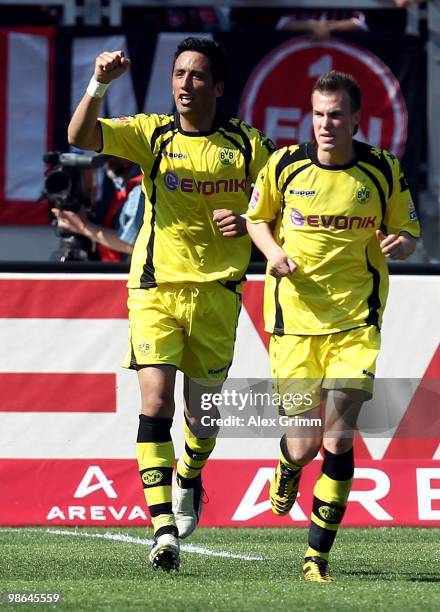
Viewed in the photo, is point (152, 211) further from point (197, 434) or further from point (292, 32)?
point (292, 32)

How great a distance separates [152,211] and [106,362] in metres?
2.00

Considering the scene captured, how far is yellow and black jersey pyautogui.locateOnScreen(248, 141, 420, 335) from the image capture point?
624 cm

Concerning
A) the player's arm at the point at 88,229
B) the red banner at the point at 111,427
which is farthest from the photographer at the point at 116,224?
the red banner at the point at 111,427

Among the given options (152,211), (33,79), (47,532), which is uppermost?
(33,79)

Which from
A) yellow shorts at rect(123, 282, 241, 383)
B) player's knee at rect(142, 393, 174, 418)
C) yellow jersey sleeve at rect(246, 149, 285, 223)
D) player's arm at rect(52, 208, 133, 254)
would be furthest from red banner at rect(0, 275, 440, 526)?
yellow jersey sleeve at rect(246, 149, 285, 223)

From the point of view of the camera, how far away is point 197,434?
7203mm

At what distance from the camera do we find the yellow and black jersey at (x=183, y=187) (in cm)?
664

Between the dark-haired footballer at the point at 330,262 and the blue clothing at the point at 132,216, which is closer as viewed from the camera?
the dark-haired footballer at the point at 330,262

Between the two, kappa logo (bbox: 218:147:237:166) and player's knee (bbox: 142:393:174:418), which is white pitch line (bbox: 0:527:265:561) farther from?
kappa logo (bbox: 218:147:237:166)

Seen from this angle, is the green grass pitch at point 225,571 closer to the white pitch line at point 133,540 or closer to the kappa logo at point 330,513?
the white pitch line at point 133,540

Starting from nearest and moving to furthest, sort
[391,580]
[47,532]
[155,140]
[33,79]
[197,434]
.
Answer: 1. [391,580]
2. [155,140]
3. [197,434]
4. [47,532]
5. [33,79]

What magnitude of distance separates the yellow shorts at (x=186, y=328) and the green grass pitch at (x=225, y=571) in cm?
98

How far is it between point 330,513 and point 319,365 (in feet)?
2.22

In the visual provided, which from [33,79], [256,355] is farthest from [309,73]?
[256,355]
